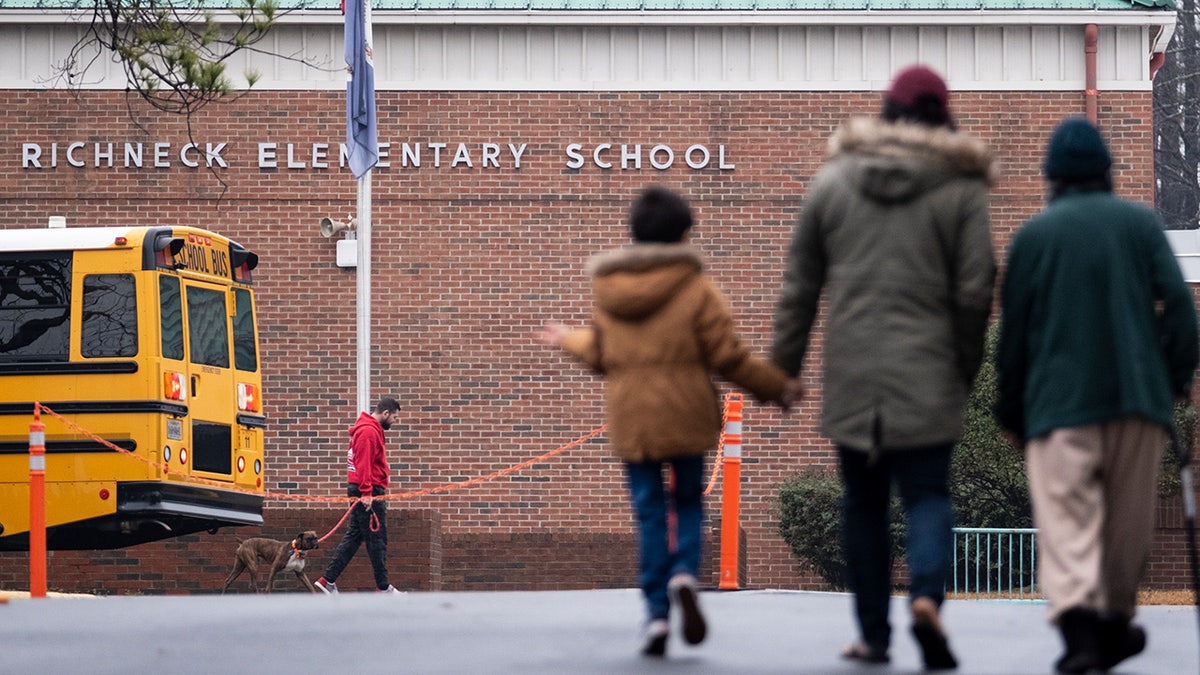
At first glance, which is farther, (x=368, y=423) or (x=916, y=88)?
(x=368, y=423)

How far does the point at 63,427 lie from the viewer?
16.7 meters

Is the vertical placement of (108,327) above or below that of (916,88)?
below

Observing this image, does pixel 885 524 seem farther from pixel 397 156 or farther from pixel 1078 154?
pixel 397 156

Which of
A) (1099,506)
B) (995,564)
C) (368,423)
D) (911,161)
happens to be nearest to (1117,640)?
(1099,506)

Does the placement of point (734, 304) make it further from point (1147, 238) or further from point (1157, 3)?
point (1147, 238)

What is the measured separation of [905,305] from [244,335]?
1276 cm

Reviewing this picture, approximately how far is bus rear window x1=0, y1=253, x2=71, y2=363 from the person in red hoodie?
257 cm

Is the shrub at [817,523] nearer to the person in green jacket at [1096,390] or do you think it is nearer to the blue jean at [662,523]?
the blue jean at [662,523]

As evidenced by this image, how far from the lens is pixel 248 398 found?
18422mm

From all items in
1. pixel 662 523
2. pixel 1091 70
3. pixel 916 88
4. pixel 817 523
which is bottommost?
pixel 817 523

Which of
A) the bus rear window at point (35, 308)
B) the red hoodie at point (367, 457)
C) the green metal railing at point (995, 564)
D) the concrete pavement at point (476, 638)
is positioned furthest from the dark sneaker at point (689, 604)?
the green metal railing at point (995, 564)

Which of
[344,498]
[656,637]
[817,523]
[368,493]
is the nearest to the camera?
[656,637]

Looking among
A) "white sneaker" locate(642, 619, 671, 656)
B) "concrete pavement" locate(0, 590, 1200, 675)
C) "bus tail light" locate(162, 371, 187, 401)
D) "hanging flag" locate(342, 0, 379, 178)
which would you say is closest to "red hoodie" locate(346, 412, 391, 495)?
"bus tail light" locate(162, 371, 187, 401)

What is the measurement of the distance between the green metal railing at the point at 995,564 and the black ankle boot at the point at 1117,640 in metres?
12.4
